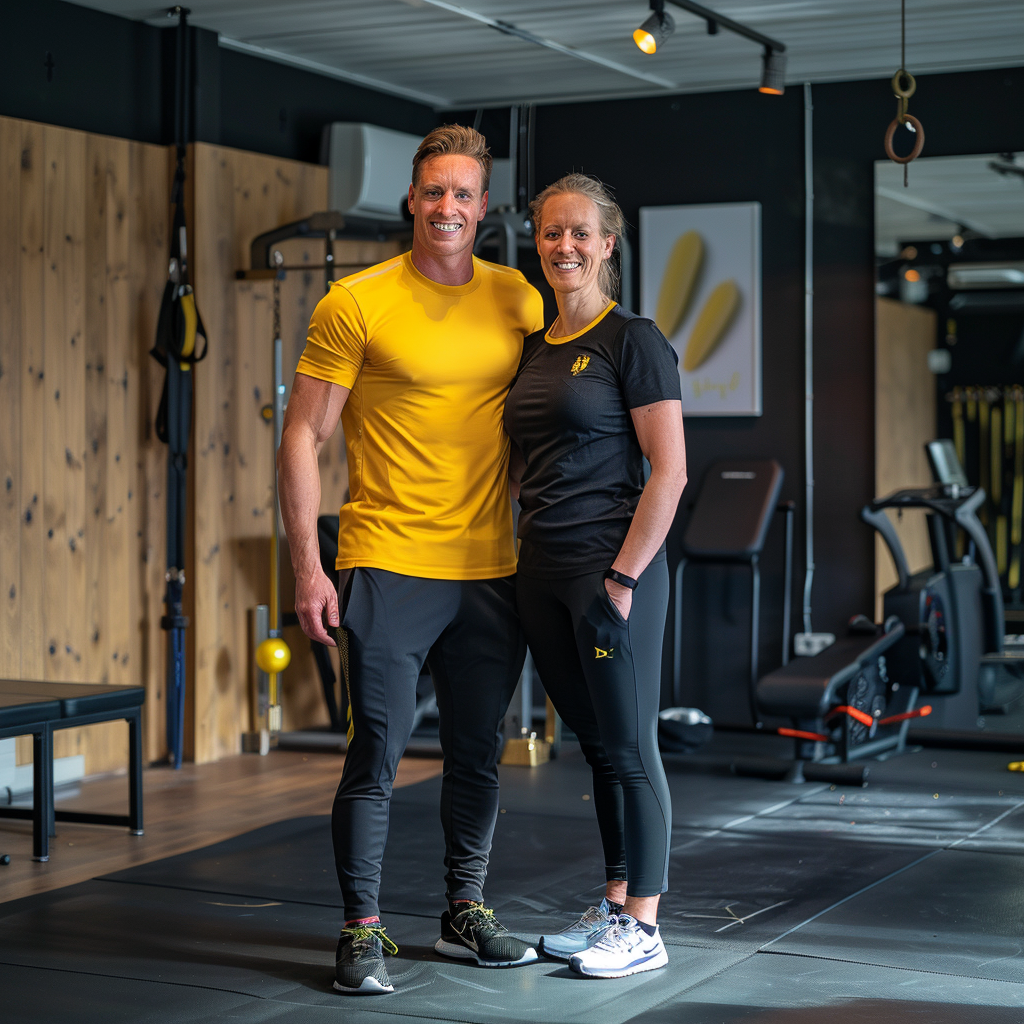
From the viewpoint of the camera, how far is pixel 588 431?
272 centimetres

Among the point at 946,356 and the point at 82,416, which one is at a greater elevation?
the point at 946,356

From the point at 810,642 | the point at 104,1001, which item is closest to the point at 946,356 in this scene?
the point at 810,642

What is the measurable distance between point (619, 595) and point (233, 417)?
331 cm

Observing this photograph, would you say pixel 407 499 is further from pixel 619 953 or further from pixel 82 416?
pixel 82 416

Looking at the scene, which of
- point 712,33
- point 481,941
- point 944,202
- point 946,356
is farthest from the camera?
point 946,356

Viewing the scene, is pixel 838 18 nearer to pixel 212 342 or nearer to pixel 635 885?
pixel 212 342

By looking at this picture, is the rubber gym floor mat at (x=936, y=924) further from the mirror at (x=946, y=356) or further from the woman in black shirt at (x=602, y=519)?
the mirror at (x=946, y=356)

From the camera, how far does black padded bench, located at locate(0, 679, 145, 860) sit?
3.83 metres

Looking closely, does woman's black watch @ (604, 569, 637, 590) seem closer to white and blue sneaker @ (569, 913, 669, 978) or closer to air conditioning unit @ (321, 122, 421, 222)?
white and blue sneaker @ (569, 913, 669, 978)

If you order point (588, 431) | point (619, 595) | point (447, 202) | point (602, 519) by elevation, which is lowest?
point (619, 595)

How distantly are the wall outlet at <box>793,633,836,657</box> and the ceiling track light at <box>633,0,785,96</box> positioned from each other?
7.32 feet

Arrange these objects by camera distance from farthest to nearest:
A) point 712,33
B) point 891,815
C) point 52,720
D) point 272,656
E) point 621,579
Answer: point 272,656, point 712,33, point 891,815, point 52,720, point 621,579

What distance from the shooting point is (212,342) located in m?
5.57

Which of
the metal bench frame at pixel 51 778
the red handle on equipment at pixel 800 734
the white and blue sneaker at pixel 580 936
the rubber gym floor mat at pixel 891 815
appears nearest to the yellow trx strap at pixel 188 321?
the metal bench frame at pixel 51 778
